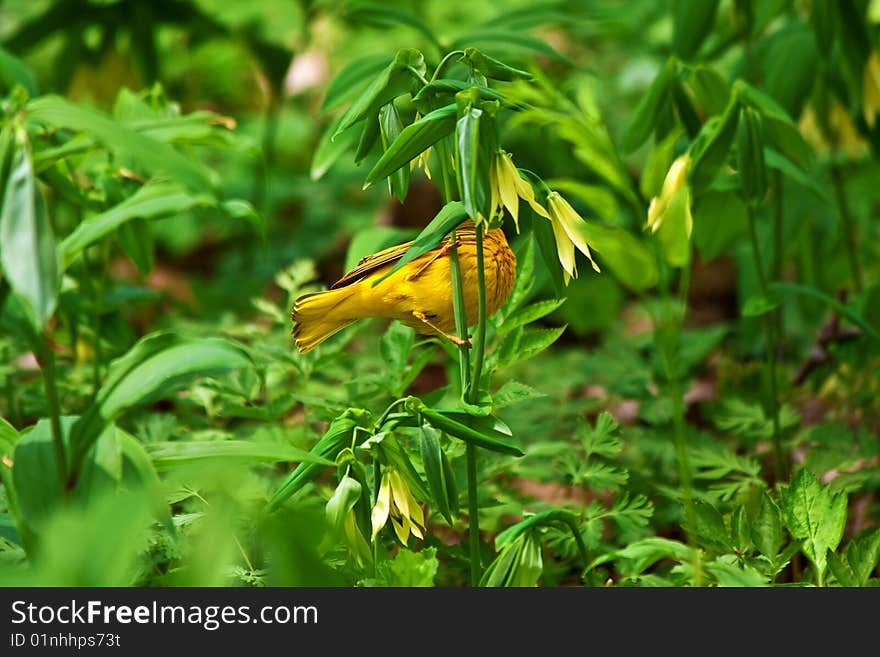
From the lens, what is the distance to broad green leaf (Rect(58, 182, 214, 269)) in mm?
838

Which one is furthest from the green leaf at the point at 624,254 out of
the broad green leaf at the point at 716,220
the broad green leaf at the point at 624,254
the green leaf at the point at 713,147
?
the broad green leaf at the point at 716,220

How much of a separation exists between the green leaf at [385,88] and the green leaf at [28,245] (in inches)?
10.3

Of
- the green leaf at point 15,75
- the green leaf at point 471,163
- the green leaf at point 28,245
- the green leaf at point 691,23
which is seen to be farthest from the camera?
the green leaf at point 691,23

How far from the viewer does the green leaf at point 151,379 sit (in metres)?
0.81

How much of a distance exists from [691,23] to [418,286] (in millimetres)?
819

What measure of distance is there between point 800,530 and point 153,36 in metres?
1.69

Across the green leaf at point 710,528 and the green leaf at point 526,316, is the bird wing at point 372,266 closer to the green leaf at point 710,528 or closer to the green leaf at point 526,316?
the green leaf at point 526,316

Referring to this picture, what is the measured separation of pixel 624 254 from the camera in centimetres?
112

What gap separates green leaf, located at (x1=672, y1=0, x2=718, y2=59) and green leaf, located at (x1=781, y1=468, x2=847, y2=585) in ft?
2.58

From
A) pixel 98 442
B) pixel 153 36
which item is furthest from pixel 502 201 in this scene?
pixel 153 36

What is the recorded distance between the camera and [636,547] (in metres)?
0.91

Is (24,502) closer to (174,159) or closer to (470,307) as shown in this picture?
(174,159)

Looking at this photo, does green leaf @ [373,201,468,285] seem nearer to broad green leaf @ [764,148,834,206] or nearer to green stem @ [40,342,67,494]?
green stem @ [40,342,67,494]
